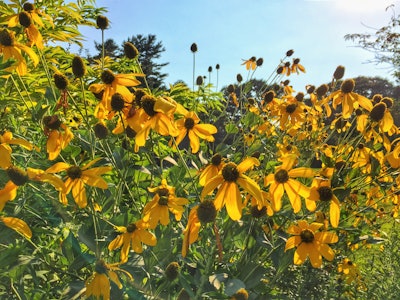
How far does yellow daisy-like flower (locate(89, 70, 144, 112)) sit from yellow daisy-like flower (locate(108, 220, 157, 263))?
419mm

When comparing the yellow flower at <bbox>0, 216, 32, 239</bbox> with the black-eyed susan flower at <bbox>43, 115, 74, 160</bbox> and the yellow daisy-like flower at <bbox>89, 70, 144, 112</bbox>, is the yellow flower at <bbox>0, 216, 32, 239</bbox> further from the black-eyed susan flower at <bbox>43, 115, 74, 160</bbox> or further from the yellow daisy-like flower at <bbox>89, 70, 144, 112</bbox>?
the yellow daisy-like flower at <bbox>89, 70, 144, 112</bbox>

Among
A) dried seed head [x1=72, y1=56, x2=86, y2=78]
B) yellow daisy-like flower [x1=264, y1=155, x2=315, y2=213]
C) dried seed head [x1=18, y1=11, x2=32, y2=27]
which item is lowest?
yellow daisy-like flower [x1=264, y1=155, x2=315, y2=213]

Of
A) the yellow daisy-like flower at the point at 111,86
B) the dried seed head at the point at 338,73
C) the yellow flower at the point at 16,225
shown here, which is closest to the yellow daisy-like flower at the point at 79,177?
the yellow flower at the point at 16,225

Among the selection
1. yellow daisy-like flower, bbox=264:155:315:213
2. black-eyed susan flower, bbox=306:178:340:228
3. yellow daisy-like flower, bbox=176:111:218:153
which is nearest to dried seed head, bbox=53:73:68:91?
yellow daisy-like flower, bbox=176:111:218:153

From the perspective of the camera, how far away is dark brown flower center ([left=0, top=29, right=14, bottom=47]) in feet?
5.18

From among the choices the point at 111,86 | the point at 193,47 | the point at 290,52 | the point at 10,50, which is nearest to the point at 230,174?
the point at 111,86

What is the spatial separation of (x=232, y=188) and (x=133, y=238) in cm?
34

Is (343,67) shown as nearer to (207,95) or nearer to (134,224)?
(207,95)

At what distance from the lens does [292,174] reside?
53.1 inches

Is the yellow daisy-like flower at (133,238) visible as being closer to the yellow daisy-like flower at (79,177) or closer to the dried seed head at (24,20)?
the yellow daisy-like flower at (79,177)

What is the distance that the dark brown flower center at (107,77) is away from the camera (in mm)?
1474

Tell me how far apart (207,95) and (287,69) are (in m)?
0.85

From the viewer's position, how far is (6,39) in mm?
1590

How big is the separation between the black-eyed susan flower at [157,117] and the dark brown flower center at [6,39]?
0.66 meters
